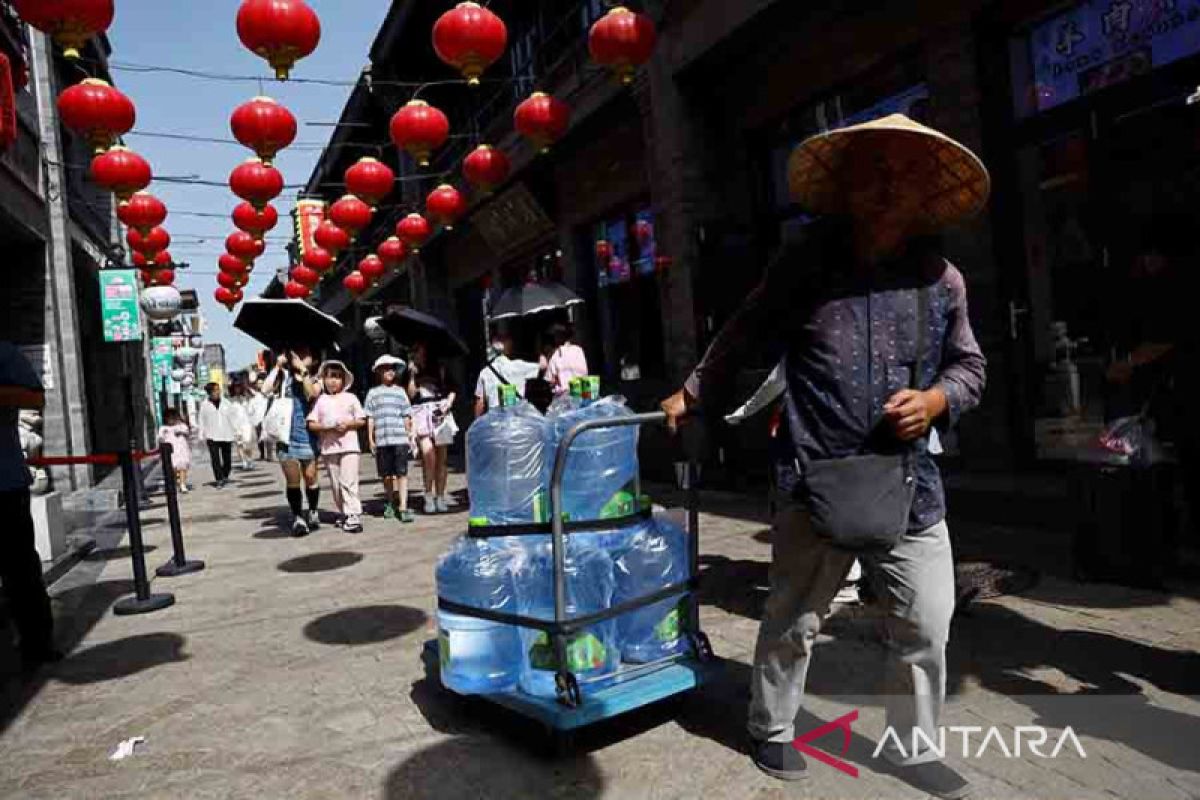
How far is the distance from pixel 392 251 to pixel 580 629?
1348 centimetres

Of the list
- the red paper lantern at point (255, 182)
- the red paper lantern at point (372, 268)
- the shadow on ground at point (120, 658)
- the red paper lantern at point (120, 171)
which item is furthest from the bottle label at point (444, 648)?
the red paper lantern at point (372, 268)

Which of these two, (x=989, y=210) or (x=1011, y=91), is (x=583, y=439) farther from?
(x=1011, y=91)

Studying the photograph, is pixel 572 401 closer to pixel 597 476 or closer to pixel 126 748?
pixel 597 476

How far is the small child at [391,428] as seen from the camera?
9.12 m

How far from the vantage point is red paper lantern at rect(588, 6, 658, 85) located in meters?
8.12

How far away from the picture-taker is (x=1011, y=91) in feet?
21.5

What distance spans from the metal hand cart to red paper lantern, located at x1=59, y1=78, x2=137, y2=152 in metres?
7.24

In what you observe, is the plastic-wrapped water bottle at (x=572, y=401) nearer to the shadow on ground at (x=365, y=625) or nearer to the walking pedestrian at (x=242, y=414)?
the shadow on ground at (x=365, y=625)

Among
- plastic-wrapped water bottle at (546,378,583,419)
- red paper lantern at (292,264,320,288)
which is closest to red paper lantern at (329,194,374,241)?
red paper lantern at (292,264,320,288)

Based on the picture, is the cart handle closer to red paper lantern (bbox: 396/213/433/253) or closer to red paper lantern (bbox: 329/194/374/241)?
red paper lantern (bbox: 329/194/374/241)

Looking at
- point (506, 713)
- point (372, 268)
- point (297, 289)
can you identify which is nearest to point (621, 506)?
point (506, 713)

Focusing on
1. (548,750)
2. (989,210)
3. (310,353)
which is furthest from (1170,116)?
(310,353)

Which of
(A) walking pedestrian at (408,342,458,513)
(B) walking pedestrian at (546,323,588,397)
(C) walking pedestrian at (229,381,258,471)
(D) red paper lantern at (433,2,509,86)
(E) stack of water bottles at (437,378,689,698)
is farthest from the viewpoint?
(C) walking pedestrian at (229,381,258,471)

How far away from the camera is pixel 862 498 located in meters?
2.47
